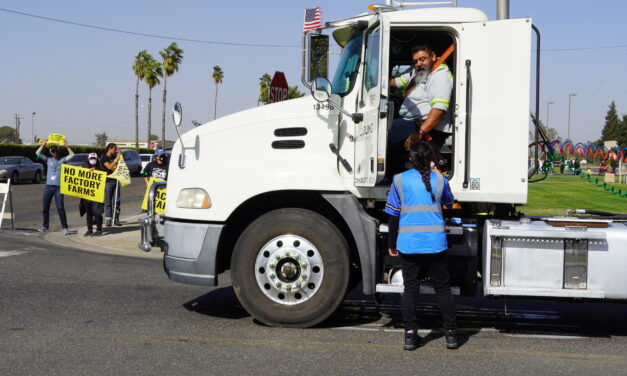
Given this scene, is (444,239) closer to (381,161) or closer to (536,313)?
(381,161)

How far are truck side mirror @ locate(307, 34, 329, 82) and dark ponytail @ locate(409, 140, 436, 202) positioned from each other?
3.95 ft

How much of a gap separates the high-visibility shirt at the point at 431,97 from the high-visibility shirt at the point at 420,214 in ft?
2.25

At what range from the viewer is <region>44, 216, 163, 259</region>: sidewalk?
488 inches

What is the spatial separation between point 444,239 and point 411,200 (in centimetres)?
41

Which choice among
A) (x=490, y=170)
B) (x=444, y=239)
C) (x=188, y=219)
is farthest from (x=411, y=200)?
(x=188, y=219)

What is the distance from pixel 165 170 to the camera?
45.2 feet

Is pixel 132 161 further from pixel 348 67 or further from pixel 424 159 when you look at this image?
pixel 424 159

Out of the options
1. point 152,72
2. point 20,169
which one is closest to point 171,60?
point 152,72

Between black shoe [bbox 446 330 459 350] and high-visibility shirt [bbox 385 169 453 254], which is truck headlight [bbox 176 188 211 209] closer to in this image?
high-visibility shirt [bbox 385 169 453 254]

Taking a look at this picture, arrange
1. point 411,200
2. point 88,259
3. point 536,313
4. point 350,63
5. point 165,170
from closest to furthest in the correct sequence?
point 411,200 < point 350,63 < point 536,313 < point 88,259 < point 165,170

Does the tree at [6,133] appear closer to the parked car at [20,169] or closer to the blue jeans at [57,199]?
the parked car at [20,169]

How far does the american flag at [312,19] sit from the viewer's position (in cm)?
632

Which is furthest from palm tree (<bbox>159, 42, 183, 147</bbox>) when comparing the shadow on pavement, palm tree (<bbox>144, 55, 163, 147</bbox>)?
the shadow on pavement

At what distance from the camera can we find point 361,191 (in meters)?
6.18
